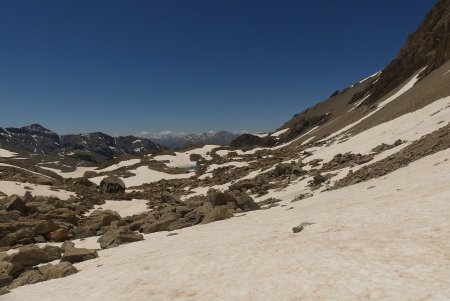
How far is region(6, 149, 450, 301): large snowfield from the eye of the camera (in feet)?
32.3

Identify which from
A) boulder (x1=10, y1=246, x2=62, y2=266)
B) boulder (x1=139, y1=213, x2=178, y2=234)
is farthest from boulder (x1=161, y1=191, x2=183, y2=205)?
boulder (x1=10, y1=246, x2=62, y2=266)

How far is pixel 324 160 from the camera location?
150 feet

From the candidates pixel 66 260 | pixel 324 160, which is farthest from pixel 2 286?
pixel 324 160

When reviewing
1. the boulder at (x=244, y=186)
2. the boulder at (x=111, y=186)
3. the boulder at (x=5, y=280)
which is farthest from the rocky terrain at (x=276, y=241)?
the boulder at (x=111, y=186)

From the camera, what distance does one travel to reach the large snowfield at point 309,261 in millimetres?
9834

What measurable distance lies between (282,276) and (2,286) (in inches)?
478

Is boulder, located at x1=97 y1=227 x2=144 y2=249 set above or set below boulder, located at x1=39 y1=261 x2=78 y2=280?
above

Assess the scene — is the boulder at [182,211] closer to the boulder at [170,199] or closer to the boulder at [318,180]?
the boulder at [170,199]

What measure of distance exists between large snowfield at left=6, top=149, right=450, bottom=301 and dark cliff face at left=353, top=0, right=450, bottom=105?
6777 centimetres

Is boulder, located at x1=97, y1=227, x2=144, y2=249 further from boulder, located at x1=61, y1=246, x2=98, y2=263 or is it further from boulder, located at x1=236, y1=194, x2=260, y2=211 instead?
boulder, located at x1=236, y1=194, x2=260, y2=211

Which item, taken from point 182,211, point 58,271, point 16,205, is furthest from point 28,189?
point 58,271

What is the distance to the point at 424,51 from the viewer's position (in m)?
91.9

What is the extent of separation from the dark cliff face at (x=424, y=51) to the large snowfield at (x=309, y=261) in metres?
67.8

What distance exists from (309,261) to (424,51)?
9630cm
